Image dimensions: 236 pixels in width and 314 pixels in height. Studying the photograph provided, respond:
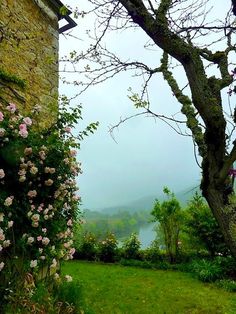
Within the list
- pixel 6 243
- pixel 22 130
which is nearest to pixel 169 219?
pixel 22 130

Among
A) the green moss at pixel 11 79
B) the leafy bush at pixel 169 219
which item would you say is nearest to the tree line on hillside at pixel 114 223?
the leafy bush at pixel 169 219

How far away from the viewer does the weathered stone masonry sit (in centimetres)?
573

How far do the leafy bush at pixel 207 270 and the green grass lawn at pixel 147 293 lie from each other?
1.00ft

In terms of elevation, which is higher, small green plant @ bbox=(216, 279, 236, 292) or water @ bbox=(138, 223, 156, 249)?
water @ bbox=(138, 223, 156, 249)

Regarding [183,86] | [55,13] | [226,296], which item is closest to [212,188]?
[183,86]

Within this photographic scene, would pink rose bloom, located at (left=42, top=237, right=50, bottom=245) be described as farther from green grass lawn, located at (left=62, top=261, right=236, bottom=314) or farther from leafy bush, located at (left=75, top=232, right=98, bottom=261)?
leafy bush, located at (left=75, top=232, right=98, bottom=261)

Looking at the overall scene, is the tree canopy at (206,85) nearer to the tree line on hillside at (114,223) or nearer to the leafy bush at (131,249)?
the tree line on hillside at (114,223)

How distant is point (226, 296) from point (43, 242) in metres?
5.33

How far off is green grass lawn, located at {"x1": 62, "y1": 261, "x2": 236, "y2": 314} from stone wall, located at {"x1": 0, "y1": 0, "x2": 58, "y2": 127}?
3.31m

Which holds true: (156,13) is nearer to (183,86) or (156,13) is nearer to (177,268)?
(183,86)

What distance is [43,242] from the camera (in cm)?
463

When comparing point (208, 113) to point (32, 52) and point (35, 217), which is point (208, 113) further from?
point (32, 52)

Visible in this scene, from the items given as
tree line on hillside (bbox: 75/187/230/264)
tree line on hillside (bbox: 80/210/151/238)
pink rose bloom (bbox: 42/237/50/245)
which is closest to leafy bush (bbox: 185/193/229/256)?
tree line on hillside (bbox: 75/187/230/264)

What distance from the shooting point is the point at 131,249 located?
1327 centimetres
